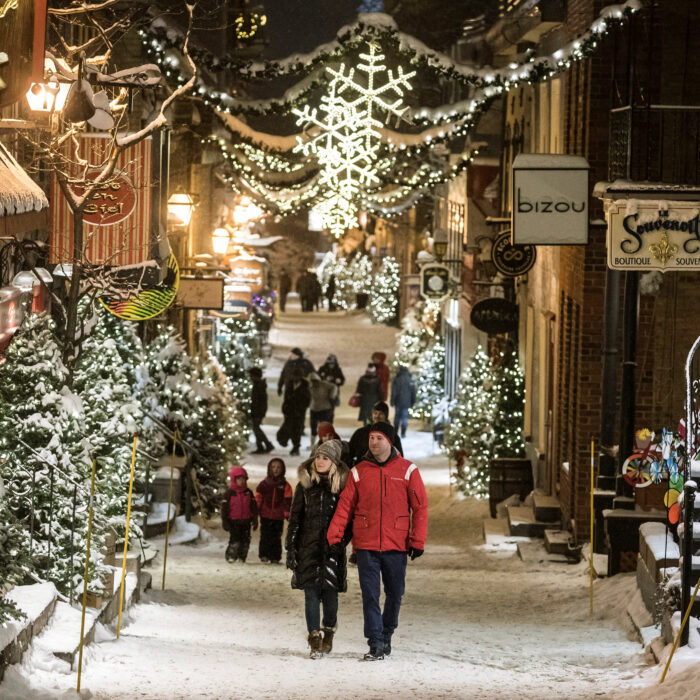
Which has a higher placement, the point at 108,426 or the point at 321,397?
the point at 108,426

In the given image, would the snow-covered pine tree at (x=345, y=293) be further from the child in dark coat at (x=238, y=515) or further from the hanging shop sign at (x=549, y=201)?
the hanging shop sign at (x=549, y=201)

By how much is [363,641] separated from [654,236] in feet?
13.6

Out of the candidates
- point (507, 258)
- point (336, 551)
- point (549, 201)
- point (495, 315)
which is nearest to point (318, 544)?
point (336, 551)

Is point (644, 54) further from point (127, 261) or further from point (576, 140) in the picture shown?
point (127, 261)

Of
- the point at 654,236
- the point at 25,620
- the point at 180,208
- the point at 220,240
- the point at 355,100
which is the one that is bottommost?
the point at 25,620

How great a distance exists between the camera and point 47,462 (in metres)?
9.54

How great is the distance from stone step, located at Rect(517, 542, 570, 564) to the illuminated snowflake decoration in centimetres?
469

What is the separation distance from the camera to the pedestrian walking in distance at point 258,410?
A: 2616cm

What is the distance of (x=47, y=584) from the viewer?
9422mm

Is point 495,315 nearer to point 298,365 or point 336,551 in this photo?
point 298,365

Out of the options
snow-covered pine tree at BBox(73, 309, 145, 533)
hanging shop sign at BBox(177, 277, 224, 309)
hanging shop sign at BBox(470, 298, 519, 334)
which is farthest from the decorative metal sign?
hanging shop sign at BBox(470, 298, 519, 334)

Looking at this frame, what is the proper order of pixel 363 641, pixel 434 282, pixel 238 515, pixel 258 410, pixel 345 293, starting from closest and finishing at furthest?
pixel 363 641 → pixel 238 515 → pixel 258 410 → pixel 434 282 → pixel 345 293

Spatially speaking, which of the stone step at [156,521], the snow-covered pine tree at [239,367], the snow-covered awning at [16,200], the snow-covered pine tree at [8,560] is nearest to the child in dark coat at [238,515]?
the stone step at [156,521]

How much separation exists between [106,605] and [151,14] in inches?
287
